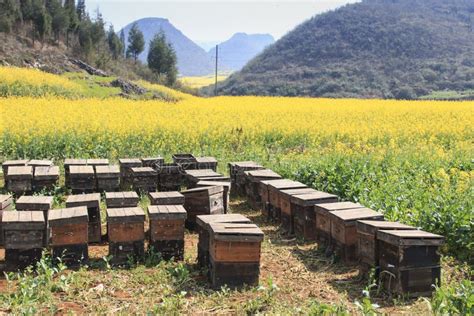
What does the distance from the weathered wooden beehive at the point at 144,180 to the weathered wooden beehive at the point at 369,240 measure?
4950 millimetres

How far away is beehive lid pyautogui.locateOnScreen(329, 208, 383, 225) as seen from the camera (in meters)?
6.64

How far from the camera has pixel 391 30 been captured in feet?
289

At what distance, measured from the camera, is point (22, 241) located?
6.38 metres

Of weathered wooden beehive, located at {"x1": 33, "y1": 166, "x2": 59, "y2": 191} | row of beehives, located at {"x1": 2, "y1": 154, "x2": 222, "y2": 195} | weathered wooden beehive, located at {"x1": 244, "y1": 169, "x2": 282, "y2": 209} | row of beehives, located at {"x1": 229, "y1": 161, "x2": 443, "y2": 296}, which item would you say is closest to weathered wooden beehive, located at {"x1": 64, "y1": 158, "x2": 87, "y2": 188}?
row of beehives, located at {"x1": 2, "y1": 154, "x2": 222, "y2": 195}

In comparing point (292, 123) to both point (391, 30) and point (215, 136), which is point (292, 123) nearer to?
point (215, 136)

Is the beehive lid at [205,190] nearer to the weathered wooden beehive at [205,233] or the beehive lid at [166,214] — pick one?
the beehive lid at [166,214]

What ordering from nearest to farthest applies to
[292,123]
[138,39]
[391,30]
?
[292,123], [138,39], [391,30]

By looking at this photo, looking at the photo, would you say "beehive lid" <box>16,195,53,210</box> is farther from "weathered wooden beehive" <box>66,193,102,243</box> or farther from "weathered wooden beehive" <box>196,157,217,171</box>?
"weathered wooden beehive" <box>196,157,217,171</box>

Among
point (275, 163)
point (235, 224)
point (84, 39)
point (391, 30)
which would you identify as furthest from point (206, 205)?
point (391, 30)

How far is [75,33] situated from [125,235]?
59.6 meters

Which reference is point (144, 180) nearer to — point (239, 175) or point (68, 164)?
Answer: point (68, 164)

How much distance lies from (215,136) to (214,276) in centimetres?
1078

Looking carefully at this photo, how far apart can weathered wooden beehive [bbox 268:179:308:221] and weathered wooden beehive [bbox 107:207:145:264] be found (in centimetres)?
279

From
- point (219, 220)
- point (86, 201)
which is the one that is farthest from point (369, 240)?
point (86, 201)
